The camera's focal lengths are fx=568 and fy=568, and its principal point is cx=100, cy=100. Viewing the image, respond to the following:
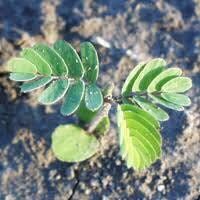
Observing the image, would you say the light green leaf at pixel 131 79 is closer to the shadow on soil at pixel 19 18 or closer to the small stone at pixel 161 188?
the small stone at pixel 161 188

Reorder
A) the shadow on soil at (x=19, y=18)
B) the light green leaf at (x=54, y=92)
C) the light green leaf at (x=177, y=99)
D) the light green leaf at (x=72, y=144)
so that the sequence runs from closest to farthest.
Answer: the light green leaf at (x=54, y=92) → the light green leaf at (x=177, y=99) → the light green leaf at (x=72, y=144) → the shadow on soil at (x=19, y=18)

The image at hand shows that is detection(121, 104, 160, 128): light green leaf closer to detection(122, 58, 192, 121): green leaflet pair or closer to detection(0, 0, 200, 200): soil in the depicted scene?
detection(122, 58, 192, 121): green leaflet pair

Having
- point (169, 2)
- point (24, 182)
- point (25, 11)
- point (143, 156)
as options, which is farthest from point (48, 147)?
point (169, 2)

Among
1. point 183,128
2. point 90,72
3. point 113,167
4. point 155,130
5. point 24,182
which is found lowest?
point 24,182

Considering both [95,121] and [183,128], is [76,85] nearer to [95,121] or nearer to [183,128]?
[95,121]

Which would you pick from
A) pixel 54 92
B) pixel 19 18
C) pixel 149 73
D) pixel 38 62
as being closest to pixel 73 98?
pixel 54 92

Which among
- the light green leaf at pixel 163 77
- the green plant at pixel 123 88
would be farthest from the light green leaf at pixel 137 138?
the light green leaf at pixel 163 77

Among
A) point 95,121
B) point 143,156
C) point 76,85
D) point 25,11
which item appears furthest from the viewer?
point 25,11
